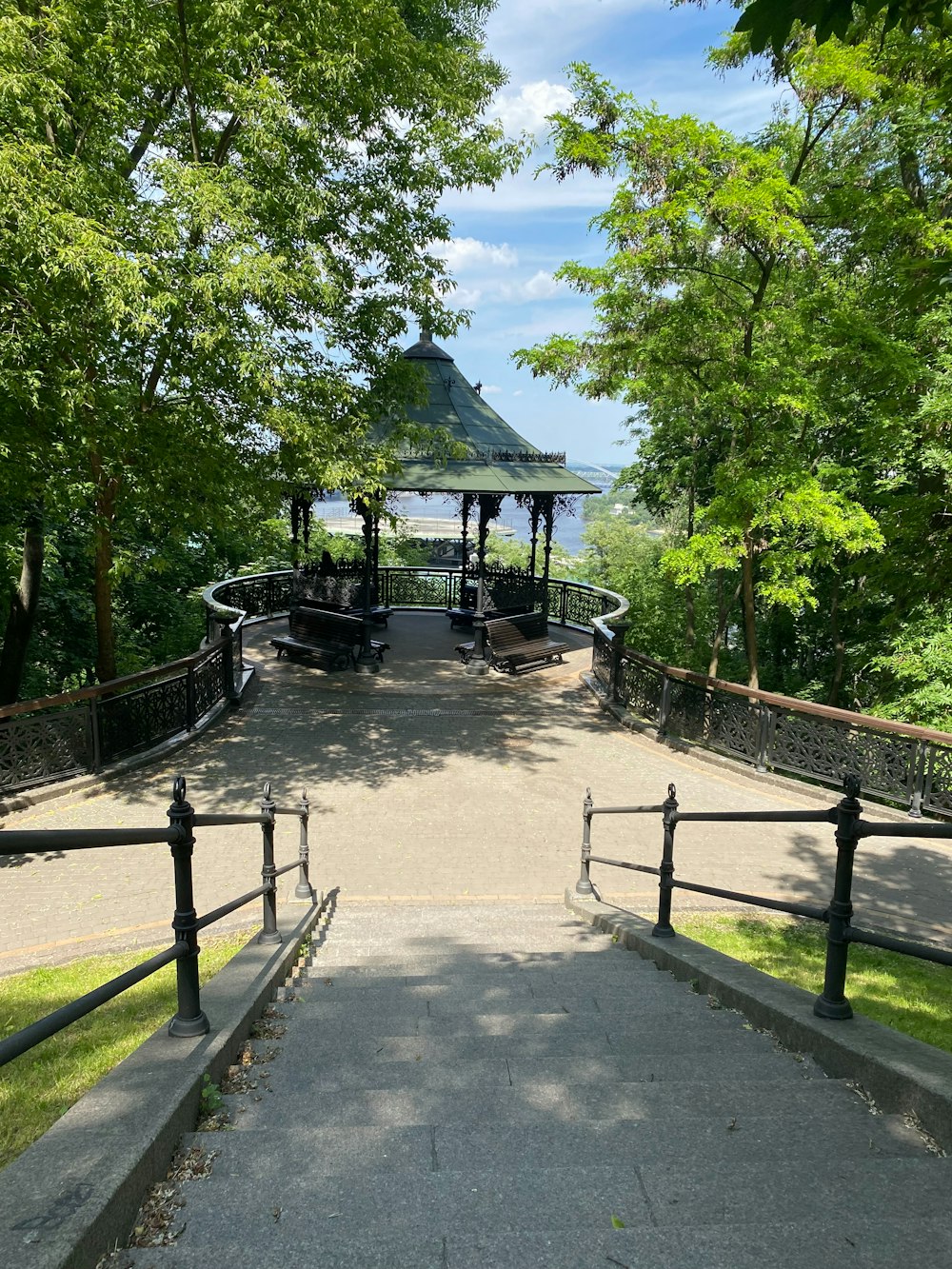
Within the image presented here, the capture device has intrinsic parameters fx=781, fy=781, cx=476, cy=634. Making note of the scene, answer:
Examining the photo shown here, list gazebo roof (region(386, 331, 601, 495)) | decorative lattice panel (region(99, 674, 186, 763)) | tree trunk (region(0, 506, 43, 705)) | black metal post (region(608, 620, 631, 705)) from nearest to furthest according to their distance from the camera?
decorative lattice panel (region(99, 674, 186, 763)) < tree trunk (region(0, 506, 43, 705)) < black metal post (region(608, 620, 631, 705)) < gazebo roof (region(386, 331, 601, 495))

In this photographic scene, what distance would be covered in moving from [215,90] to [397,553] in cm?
2050

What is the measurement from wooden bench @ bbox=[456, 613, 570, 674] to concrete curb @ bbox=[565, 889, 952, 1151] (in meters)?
11.0

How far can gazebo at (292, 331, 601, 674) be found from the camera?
1516 cm

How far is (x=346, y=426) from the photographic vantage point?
34.9ft

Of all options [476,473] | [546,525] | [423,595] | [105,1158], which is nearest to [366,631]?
[476,473]

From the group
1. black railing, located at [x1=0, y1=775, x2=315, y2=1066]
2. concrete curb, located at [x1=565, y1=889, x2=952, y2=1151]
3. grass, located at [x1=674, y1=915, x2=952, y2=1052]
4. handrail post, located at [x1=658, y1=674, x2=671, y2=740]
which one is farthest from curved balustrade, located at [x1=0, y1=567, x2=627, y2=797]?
concrete curb, located at [x1=565, y1=889, x2=952, y2=1151]

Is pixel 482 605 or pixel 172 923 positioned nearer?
pixel 172 923

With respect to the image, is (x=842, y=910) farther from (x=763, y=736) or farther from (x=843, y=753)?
(x=763, y=736)

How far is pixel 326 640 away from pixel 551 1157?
44.8ft

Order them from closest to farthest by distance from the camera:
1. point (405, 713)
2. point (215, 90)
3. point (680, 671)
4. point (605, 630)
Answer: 1. point (215, 90)
2. point (680, 671)
3. point (405, 713)
4. point (605, 630)

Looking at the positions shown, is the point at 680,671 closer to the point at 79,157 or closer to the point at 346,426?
the point at 346,426

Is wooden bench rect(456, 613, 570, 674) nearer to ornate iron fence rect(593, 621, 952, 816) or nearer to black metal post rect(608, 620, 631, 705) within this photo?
black metal post rect(608, 620, 631, 705)

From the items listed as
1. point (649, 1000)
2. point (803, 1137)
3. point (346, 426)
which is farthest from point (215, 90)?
point (803, 1137)

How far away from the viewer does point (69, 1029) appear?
14.7 feet
